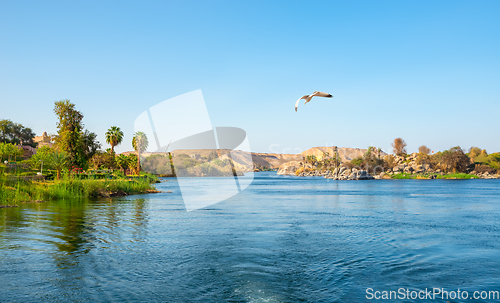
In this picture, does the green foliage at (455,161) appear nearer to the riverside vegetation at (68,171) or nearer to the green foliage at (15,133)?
the riverside vegetation at (68,171)

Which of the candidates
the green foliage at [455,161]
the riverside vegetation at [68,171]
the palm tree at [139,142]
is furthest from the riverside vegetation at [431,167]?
the riverside vegetation at [68,171]

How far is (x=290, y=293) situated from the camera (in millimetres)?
10148

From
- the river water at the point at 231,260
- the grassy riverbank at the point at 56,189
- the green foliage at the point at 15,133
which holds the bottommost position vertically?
the river water at the point at 231,260

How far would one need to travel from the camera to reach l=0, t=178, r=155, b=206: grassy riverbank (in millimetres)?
28405

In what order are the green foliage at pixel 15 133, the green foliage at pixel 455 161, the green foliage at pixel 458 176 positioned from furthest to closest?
1. the green foliage at pixel 455 161
2. the green foliage at pixel 458 176
3. the green foliage at pixel 15 133

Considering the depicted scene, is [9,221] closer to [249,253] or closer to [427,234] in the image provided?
[249,253]

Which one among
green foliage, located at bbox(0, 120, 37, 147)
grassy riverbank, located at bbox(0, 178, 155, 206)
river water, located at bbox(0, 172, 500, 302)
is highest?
green foliage, located at bbox(0, 120, 37, 147)

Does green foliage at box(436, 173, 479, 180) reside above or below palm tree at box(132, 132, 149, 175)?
below

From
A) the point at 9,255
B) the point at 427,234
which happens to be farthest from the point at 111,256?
the point at 427,234

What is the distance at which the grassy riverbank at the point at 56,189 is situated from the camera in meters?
28.4

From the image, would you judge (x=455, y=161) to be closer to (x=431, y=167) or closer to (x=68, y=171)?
(x=431, y=167)

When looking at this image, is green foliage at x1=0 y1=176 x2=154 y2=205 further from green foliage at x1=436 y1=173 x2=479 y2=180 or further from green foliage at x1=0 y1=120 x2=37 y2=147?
green foliage at x1=436 y1=173 x2=479 y2=180

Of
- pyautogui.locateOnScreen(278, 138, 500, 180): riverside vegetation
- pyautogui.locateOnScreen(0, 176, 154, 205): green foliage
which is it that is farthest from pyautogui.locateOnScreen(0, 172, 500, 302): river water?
pyautogui.locateOnScreen(278, 138, 500, 180): riverside vegetation

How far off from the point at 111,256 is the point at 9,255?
3.65 m
